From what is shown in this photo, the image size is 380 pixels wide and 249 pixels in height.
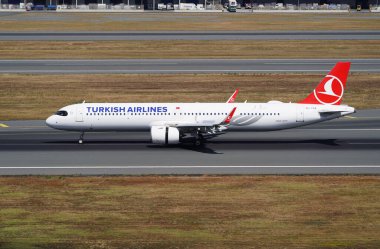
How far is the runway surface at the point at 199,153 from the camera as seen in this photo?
5156 centimetres

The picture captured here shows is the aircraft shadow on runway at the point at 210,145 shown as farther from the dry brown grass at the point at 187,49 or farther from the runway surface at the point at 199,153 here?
the dry brown grass at the point at 187,49

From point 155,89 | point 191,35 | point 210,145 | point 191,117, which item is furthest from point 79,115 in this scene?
point 191,35

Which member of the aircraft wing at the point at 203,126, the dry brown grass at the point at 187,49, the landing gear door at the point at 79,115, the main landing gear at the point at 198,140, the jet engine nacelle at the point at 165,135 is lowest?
the main landing gear at the point at 198,140

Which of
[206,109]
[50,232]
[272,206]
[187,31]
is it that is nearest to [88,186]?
[50,232]

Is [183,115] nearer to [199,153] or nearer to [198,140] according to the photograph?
[198,140]

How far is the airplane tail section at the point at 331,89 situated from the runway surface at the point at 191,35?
7490cm

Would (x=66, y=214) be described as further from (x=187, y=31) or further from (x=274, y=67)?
(x=187, y=31)

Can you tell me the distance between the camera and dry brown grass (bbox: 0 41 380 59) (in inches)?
4552

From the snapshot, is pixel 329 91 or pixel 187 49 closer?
pixel 329 91

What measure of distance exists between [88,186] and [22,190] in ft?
13.2

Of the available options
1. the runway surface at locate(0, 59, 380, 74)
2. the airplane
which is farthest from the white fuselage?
the runway surface at locate(0, 59, 380, 74)

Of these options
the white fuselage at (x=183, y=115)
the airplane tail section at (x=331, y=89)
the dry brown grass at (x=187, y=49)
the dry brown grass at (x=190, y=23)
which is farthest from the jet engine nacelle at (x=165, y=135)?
the dry brown grass at (x=190, y=23)

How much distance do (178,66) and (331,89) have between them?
46.4m

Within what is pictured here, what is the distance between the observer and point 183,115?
58969mm
